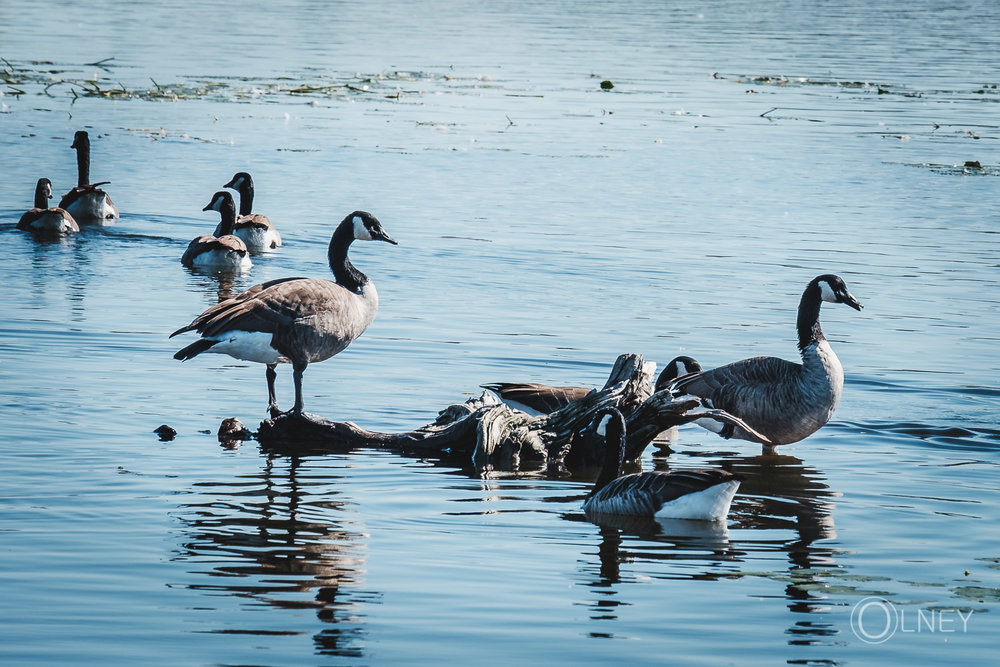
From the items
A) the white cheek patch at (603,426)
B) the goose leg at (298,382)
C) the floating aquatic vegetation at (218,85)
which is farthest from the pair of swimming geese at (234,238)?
the floating aquatic vegetation at (218,85)

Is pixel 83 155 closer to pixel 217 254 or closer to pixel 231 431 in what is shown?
pixel 217 254

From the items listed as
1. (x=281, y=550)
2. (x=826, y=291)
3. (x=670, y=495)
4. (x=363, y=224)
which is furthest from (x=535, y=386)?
(x=281, y=550)

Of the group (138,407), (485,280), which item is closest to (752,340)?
(485,280)

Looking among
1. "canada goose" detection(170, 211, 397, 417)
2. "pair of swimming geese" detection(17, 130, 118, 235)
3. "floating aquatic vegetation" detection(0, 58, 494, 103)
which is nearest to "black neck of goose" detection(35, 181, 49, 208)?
"pair of swimming geese" detection(17, 130, 118, 235)

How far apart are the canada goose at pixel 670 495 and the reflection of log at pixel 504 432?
166 cm

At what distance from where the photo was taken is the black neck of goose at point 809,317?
13.2 metres

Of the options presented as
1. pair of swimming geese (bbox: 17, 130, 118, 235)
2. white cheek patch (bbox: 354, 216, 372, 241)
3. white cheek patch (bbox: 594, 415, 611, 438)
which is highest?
pair of swimming geese (bbox: 17, 130, 118, 235)

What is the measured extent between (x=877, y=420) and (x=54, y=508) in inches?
308

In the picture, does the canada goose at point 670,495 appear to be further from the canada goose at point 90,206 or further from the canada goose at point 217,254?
the canada goose at point 90,206

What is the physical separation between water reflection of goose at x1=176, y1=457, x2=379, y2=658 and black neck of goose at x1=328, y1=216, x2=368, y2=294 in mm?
3346

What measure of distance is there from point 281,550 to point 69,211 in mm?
14655

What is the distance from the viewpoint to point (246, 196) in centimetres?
2367

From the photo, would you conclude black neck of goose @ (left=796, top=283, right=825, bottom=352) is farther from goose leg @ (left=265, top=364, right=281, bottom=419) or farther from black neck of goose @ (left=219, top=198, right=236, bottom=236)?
black neck of goose @ (left=219, top=198, right=236, bottom=236)

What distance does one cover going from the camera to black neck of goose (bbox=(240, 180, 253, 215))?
23609mm
